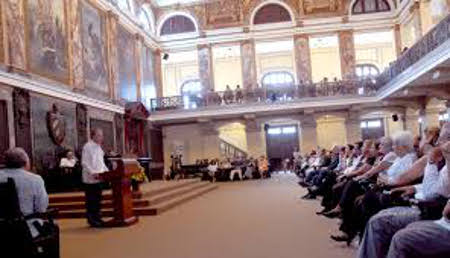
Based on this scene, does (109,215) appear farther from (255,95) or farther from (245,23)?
(245,23)

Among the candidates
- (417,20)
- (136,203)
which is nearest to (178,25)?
(417,20)

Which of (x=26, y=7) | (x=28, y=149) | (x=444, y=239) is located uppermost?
(x=26, y=7)

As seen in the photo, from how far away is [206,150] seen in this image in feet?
84.9

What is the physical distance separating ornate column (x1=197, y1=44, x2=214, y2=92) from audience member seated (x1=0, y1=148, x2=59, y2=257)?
71.4 feet

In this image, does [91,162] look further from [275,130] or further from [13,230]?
[275,130]

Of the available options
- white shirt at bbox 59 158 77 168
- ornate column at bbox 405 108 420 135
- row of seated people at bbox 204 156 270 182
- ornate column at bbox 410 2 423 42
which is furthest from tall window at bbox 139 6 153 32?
ornate column at bbox 405 108 420 135

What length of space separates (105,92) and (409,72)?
10984mm

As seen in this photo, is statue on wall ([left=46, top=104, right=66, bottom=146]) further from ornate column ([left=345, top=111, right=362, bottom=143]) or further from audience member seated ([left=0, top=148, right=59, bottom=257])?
ornate column ([left=345, top=111, right=362, bottom=143])

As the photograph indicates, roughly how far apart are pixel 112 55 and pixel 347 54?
12.1 meters

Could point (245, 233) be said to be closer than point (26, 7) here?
Yes

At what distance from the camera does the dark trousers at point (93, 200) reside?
7.74 m

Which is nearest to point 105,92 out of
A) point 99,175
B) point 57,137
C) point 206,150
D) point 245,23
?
point 57,137

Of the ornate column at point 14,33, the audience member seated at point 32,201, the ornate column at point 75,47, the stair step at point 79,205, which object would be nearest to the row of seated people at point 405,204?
the audience member seated at point 32,201

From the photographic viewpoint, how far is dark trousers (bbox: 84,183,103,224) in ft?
25.4
